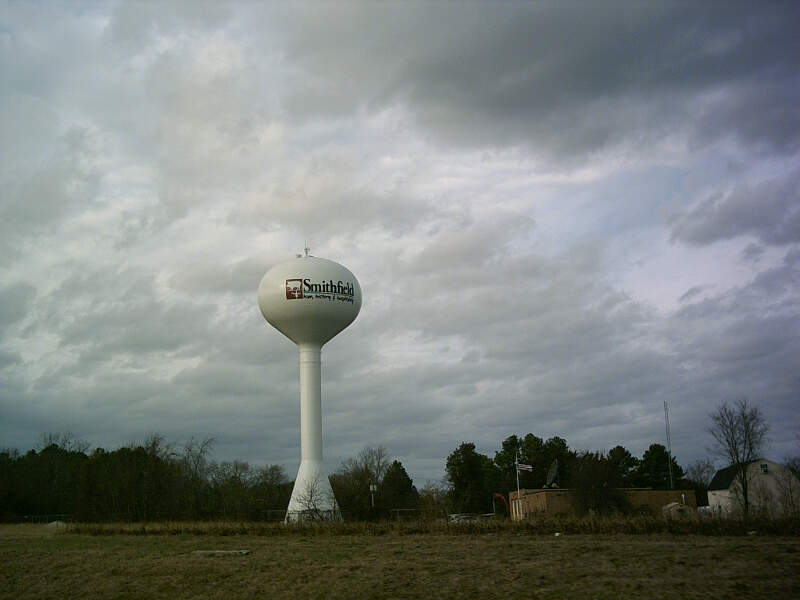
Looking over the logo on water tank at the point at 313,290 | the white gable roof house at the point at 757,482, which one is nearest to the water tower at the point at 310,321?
the logo on water tank at the point at 313,290

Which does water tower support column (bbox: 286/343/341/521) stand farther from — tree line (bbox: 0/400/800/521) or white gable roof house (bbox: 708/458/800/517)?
white gable roof house (bbox: 708/458/800/517)

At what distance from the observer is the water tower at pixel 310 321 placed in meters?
35.0

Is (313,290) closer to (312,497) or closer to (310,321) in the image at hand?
(310,321)

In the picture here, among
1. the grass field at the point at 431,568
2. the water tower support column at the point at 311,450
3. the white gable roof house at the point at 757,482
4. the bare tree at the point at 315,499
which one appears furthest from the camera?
the white gable roof house at the point at 757,482

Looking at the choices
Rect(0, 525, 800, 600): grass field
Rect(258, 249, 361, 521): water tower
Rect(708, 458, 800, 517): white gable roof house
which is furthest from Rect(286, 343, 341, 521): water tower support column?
Rect(708, 458, 800, 517): white gable roof house

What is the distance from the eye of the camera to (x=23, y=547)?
2708 centimetres

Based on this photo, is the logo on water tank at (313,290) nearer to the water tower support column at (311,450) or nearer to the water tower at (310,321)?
the water tower at (310,321)

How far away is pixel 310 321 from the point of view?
35.6 meters

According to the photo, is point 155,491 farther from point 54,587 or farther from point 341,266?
point 54,587

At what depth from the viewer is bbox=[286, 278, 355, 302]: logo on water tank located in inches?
1375

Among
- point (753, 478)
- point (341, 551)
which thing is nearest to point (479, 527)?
point (341, 551)

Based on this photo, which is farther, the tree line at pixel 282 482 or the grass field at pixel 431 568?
the tree line at pixel 282 482

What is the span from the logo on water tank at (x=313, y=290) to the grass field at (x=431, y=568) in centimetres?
1284

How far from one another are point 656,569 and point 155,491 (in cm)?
3854
